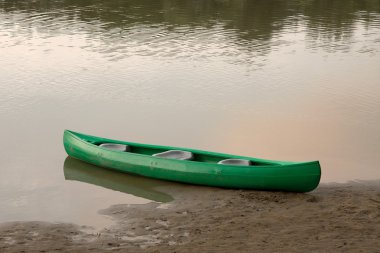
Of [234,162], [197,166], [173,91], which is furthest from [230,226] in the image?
[173,91]

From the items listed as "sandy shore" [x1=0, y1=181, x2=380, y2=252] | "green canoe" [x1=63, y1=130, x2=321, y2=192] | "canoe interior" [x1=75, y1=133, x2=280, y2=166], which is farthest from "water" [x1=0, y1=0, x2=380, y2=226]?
"sandy shore" [x1=0, y1=181, x2=380, y2=252]

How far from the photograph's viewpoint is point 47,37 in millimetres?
31859

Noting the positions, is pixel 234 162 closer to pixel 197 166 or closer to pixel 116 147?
pixel 197 166

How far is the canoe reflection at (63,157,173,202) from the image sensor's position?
→ 15033 millimetres

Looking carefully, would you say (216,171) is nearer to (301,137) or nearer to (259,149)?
(259,149)

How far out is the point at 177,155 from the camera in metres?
15.5

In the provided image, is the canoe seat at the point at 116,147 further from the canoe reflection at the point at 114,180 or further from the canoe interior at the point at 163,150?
the canoe reflection at the point at 114,180

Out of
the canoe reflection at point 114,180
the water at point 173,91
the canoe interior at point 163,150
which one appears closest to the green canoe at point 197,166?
the canoe interior at point 163,150

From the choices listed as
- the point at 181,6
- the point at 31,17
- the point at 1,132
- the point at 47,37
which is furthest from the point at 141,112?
the point at 181,6

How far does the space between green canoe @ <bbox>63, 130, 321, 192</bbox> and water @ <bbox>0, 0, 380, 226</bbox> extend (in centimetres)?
40

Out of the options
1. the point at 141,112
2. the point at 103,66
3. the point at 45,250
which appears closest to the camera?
the point at 45,250

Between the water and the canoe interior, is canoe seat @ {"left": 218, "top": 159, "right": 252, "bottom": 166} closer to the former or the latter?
the canoe interior

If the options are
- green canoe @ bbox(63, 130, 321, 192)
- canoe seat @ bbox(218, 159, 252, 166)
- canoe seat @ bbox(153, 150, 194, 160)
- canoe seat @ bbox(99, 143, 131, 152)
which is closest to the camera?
green canoe @ bbox(63, 130, 321, 192)

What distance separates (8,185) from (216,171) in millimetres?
4813
